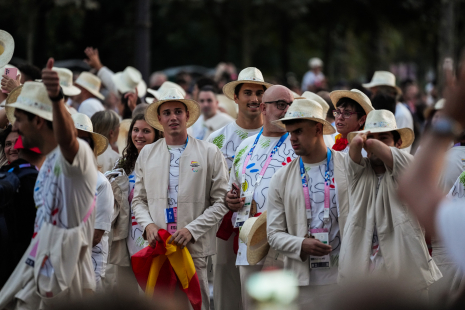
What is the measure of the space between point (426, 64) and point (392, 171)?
4660 centimetres

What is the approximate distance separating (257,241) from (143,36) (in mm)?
5891

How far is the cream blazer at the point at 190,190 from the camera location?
6.37m

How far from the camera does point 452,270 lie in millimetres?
6172

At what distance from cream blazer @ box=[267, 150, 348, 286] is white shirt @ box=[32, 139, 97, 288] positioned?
183 centimetres

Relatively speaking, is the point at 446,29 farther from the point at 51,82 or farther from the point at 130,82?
the point at 51,82

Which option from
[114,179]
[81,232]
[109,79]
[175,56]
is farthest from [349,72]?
[81,232]

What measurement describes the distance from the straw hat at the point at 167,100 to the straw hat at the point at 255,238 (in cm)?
151

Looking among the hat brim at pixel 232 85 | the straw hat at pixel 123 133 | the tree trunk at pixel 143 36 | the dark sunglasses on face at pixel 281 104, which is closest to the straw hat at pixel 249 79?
the hat brim at pixel 232 85

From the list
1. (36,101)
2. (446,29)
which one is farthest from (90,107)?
(446,29)

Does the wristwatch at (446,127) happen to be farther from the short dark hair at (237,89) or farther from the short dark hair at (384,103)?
the short dark hair at (384,103)

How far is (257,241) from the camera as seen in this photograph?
6047 mm

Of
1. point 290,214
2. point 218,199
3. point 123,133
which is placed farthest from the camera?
point 123,133

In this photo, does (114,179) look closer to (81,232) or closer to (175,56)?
(81,232)

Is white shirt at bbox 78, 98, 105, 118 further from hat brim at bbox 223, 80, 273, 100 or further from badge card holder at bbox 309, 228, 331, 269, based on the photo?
badge card holder at bbox 309, 228, 331, 269
